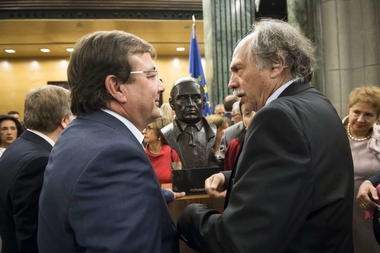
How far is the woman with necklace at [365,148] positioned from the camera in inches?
102

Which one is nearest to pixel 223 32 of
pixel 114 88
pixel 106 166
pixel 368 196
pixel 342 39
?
pixel 342 39

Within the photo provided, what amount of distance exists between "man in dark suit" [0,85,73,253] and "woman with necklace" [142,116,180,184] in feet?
3.64

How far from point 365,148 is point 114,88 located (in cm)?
211

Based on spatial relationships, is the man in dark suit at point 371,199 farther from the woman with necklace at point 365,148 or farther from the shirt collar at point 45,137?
the shirt collar at point 45,137

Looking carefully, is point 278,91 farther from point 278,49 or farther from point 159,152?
point 159,152

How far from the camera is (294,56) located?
1.43 meters

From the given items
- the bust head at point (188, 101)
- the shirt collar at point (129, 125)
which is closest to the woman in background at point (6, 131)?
the bust head at point (188, 101)

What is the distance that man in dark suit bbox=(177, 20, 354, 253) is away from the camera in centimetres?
113

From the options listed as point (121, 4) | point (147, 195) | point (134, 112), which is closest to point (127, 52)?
point (134, 112)

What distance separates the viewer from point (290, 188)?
1.12 m

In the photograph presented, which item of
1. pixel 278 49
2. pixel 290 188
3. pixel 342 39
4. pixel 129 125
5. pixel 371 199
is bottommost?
pixel 371 199

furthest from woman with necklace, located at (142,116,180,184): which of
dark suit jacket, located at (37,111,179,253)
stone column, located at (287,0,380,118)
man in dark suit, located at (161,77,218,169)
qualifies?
stone column, located at (287,0,380,118)

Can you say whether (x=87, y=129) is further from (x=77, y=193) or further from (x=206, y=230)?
(x=206, y=230)

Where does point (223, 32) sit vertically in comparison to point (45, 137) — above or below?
above
